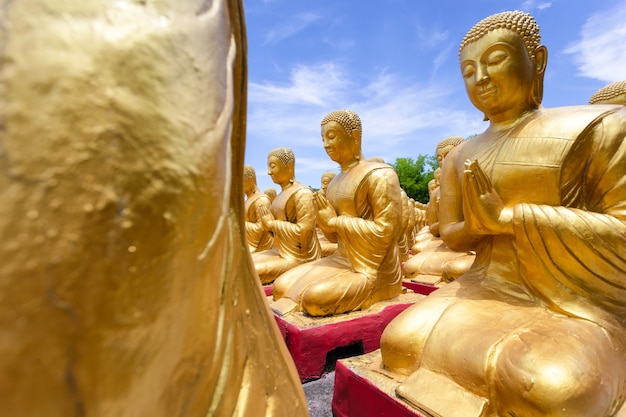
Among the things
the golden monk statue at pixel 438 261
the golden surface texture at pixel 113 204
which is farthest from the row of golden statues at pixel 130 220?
the golden monk statue at pixel 438 261

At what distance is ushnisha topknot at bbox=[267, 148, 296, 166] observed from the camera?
4.35 metres

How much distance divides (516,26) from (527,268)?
0.97 meters

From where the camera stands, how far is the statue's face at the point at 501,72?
1.52m

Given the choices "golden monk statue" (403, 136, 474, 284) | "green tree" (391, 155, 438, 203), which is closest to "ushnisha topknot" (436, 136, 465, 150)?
"golden monk statue" (403, 136, 474, 284)

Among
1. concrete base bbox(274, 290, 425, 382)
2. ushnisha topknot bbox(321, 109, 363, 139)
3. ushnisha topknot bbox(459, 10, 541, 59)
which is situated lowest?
concrete base bbox(274, 290, 425, 382)

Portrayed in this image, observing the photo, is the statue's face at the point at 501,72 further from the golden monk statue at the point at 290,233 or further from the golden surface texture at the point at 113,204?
the golden monk statue at the point at 290,233

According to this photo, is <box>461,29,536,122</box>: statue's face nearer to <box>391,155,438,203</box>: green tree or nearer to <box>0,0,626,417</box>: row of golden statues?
<box>0,0,626,417</box>: row of golden statues

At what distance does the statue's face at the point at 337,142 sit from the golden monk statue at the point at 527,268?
1321mm

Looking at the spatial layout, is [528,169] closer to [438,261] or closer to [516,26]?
[516,26]

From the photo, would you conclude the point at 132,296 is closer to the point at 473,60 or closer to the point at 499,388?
the point at 499,388

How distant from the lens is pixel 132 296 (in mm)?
323

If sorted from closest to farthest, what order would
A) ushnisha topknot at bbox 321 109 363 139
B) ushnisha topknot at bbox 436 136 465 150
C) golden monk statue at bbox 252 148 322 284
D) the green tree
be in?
ushnisha topknot at bbox 321 109 363 139
golden monk statue at bbox 252 148 322 284
ushnisha topknot at bbox 436 136 465 150
the green tree

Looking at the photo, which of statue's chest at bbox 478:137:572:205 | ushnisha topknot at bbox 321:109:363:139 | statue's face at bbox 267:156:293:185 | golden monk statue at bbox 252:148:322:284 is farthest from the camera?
statue's face at bbox 267:156:293:185

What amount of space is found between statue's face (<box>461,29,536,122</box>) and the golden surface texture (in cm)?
Answer: 145
